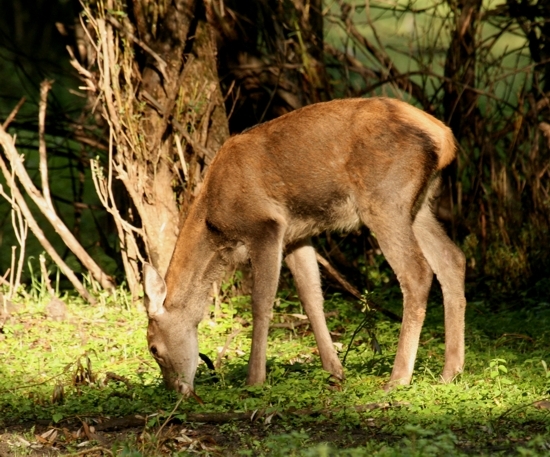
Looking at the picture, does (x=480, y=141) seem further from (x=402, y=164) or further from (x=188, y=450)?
(x=188, y=450)

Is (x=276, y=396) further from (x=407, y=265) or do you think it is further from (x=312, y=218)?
(x=312, y=218)

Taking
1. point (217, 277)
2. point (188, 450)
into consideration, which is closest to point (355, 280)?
point (217, 277)

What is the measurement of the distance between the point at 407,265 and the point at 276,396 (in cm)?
131

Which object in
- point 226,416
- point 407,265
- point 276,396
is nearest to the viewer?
point 226,416

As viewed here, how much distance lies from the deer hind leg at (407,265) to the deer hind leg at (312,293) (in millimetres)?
705

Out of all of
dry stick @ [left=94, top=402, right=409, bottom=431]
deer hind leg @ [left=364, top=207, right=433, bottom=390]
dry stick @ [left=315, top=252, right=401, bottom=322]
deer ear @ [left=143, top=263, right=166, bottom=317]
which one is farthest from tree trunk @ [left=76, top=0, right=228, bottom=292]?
dry stick @ [left=94, top=402, right=409, bottom=431]

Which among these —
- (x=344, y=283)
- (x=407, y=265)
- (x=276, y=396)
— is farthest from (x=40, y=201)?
(x=407, y=265)

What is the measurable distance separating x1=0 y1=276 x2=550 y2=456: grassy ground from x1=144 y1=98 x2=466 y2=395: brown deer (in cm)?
32

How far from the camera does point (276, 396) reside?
6.73 metres

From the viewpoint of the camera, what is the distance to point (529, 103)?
428 inches

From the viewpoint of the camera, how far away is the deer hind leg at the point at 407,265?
7062 mm

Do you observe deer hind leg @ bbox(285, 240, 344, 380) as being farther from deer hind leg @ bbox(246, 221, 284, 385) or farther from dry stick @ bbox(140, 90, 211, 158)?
dry stick @ bbox(140, 90, 211, 158)

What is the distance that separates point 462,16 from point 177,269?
189 inches

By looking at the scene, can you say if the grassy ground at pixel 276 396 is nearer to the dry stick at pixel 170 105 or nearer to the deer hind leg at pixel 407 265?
the deer hind leg at pixel 407 265
